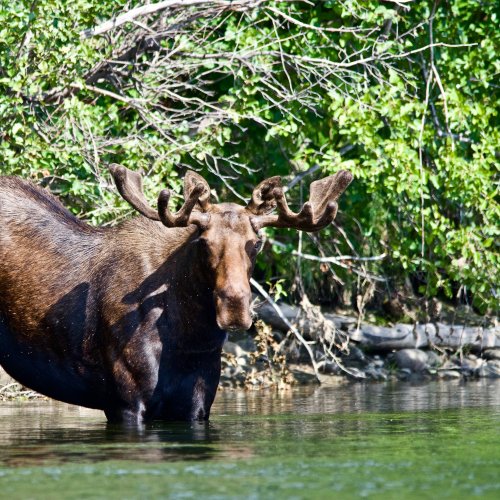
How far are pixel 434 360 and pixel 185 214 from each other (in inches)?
239

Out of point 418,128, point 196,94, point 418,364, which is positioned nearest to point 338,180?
point 418,128

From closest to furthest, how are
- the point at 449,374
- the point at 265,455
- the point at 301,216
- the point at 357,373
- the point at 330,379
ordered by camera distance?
1. the point at 265,455
2. the point at 301,216
3. the point at 330,379
4. the point at 357,373
5. the point at 449,374

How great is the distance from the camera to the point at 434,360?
1040 centimetres

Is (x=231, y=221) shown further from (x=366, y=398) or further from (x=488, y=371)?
(x=488, y=371)

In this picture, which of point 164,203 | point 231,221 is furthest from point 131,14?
point 231,221

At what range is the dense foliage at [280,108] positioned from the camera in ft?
24.4

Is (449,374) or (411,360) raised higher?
(411,360)

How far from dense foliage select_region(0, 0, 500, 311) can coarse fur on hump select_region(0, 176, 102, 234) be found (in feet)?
2.93

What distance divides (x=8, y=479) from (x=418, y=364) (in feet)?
25.2

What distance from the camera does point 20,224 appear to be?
594 cm

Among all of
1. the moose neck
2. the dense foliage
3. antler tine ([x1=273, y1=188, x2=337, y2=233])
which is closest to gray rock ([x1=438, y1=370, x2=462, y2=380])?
the dense foliage

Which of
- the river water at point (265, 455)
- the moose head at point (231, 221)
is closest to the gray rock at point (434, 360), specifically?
the river water at point (265, 455)

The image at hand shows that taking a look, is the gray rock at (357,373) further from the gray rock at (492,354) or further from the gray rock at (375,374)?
the gray rock at (492,354)

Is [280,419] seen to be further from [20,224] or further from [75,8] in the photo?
[75,8]
